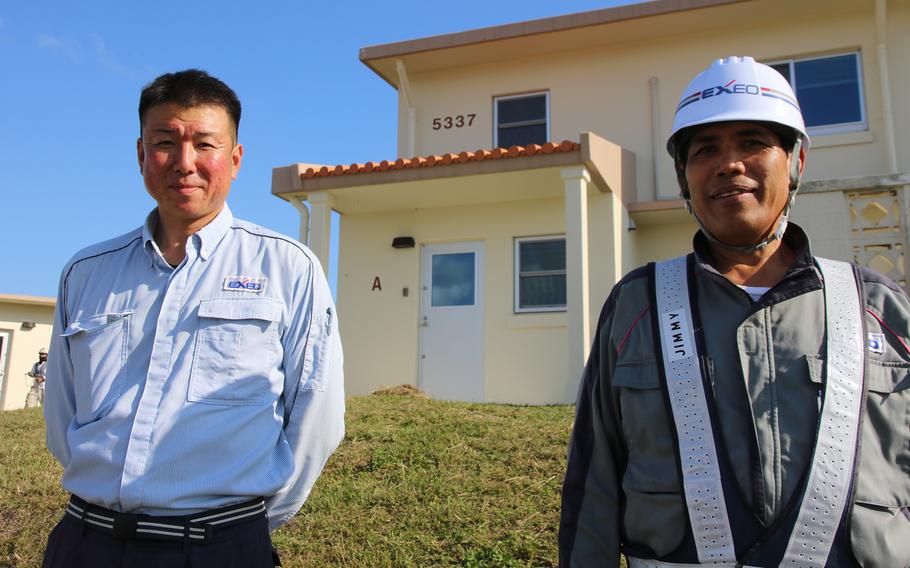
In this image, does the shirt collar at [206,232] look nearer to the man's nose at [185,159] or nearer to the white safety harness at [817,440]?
the man's nose at [185,159]

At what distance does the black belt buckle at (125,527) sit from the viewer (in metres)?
2.06

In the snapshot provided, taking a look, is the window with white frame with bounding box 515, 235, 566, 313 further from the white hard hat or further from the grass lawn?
the white hard hat

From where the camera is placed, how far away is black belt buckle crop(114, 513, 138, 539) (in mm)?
2057

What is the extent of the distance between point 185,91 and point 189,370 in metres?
0.91

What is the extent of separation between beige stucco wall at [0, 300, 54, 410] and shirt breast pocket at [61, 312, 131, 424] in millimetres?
19700

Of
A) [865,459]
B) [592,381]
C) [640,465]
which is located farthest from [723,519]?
[592,381]

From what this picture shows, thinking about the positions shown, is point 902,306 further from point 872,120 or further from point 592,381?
point 872,120

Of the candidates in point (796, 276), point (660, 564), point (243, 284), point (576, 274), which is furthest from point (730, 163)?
point (576, 274)

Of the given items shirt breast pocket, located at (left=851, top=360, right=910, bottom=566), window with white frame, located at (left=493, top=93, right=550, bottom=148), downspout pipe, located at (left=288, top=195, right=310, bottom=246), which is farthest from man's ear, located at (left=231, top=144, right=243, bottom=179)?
window with white frame, located at (left=493, top=93, right=550, bottom=148)

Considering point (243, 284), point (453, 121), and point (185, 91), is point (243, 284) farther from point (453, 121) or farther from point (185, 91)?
point (453, 121)

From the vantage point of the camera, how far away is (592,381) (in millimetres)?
2088

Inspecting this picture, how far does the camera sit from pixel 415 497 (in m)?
4.98

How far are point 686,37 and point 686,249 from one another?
3037 millimetres

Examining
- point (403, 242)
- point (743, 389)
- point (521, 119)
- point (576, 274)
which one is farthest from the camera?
point (521, 119)
